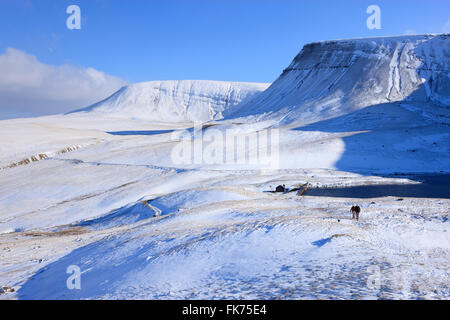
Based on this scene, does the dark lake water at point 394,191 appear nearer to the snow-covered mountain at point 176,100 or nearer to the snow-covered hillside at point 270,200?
the snow-covered hillside at point 270,200

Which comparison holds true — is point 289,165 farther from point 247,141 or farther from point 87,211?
point 87,211

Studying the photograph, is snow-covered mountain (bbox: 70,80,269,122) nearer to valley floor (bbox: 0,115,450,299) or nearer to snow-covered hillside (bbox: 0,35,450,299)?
snow-covered hillside (bbox: 0,35,450,299)

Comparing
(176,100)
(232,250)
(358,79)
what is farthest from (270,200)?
(176,100)

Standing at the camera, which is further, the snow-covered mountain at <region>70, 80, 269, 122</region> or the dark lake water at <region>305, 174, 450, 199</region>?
the snow-covered mountain at <region>70, 80, 269, 122</region>

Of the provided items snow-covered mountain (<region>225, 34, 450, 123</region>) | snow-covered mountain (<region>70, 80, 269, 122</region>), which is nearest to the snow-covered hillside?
snow-covered mountain (<region>225, 34, 450, 123</region>)

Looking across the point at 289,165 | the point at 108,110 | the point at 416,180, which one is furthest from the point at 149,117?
the point at 416,180

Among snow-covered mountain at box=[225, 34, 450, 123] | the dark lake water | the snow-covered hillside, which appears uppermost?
snow-covered mountain at box=[225, 34, 450, 123]

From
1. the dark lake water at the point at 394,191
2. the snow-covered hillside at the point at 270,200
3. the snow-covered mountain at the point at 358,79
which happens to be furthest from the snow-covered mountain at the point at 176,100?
the dark lake water at the point at 394,191
